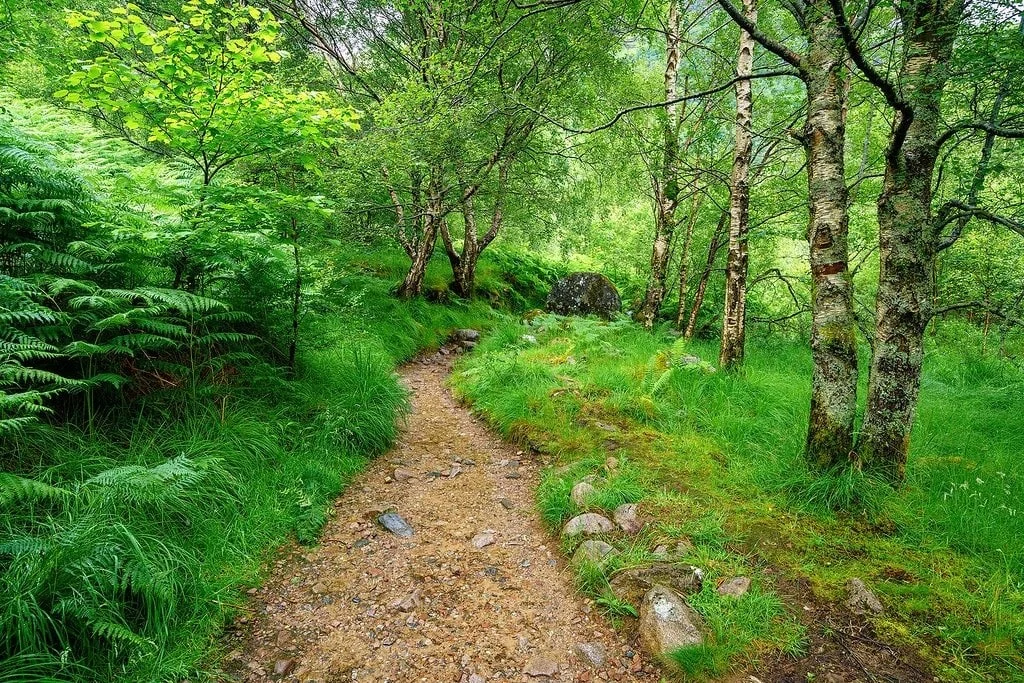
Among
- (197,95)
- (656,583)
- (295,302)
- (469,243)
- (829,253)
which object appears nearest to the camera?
(656,583)

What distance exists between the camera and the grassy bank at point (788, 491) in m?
3.01

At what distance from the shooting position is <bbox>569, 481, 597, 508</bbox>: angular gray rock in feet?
15.3

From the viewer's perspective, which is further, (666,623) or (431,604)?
(431,604)

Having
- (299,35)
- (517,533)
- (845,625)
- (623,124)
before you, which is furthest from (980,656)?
(299,35)

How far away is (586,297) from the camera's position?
587 inches

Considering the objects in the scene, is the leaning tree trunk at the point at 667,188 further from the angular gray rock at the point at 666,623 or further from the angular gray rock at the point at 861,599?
the angular gray rock at the point at 666,623

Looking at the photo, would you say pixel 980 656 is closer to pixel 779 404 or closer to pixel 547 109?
pixel 779 404

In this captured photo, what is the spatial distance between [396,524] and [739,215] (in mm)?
7039

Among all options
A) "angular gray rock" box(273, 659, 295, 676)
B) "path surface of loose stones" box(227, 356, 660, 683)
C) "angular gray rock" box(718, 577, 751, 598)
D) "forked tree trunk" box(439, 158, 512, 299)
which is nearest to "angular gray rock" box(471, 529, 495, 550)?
"path surface of loose stones" box(227, 356, 660, 683)

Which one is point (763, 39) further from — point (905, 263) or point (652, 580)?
point (652, 580)

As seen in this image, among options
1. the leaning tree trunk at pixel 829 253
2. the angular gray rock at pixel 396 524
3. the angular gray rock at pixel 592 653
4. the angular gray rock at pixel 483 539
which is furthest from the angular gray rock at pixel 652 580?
the angular gray rock at pixel 396 524

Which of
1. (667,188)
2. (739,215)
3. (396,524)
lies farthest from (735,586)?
(667,188)

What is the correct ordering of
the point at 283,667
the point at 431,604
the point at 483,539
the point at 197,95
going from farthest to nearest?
the point at 197,95, the point at 483,539, the point at 431,604, the point at 283,667

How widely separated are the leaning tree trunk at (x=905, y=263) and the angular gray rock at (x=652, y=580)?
213cm
